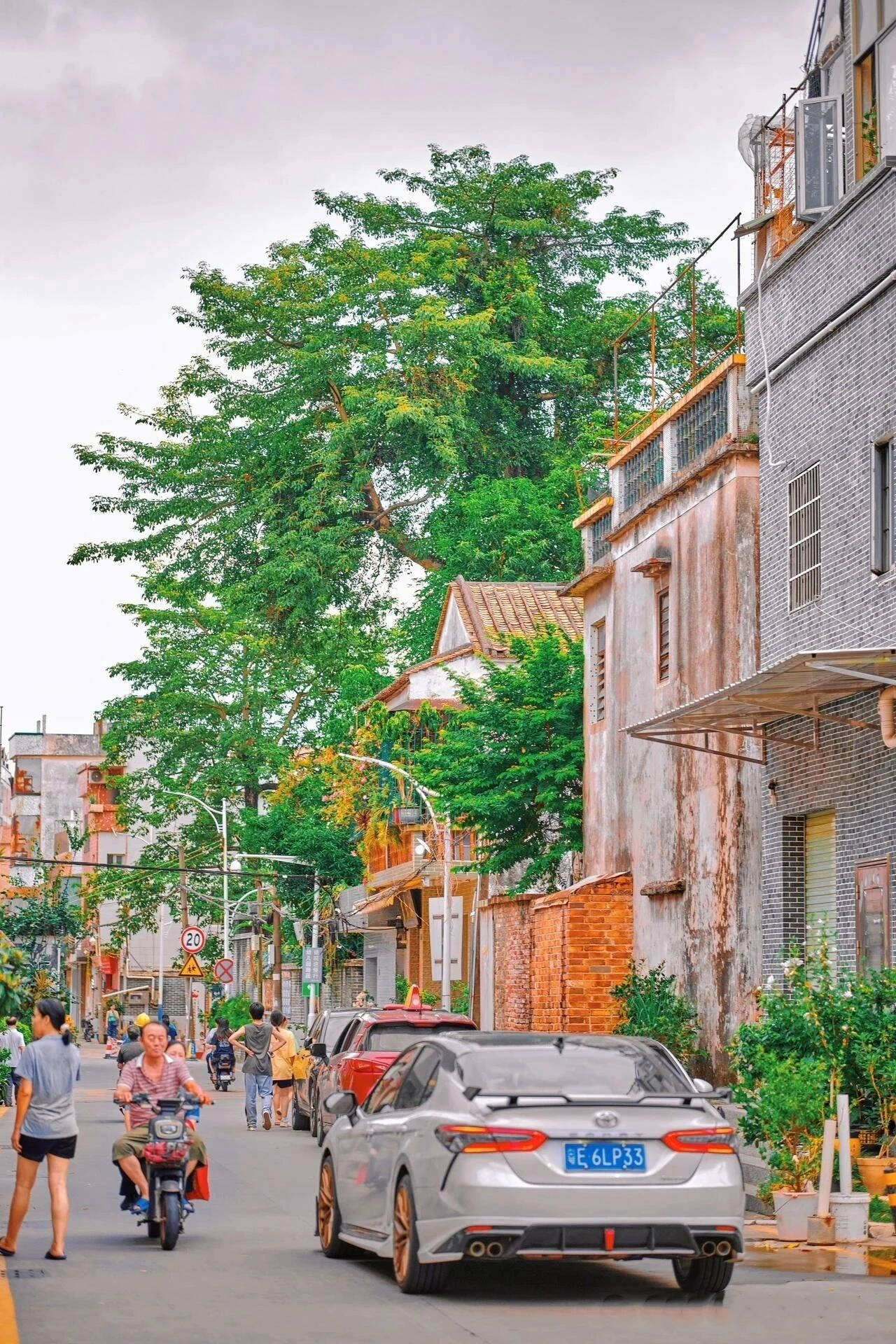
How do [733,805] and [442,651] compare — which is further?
[442,651]

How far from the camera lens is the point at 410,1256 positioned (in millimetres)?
12016

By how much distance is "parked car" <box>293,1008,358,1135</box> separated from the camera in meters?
29.4

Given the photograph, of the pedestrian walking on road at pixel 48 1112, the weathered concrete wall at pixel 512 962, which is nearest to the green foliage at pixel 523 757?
the weathered concrete wall at pixel 512 962

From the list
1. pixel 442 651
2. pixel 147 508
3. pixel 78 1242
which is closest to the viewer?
pixel 78 1242

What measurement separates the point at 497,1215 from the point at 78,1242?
527cm

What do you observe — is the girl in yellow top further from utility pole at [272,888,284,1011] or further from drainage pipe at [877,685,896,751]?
utility pole at [272,888,284,1011]

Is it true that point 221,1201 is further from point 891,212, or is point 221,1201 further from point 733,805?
point 891,212

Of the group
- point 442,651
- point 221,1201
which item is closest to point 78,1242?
point 221,1201

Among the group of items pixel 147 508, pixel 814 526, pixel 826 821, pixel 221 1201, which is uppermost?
pixel 147 508

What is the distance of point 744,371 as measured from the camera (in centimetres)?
2502

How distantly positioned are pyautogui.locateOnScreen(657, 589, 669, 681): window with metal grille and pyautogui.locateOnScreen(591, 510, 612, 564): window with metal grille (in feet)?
8.29

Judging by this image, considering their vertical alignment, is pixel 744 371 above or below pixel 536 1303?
above

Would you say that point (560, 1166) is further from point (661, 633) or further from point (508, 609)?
point (508, 609)

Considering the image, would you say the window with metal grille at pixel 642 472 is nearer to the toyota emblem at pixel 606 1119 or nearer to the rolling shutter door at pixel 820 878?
the rolling shutter door at pixel 820 878
